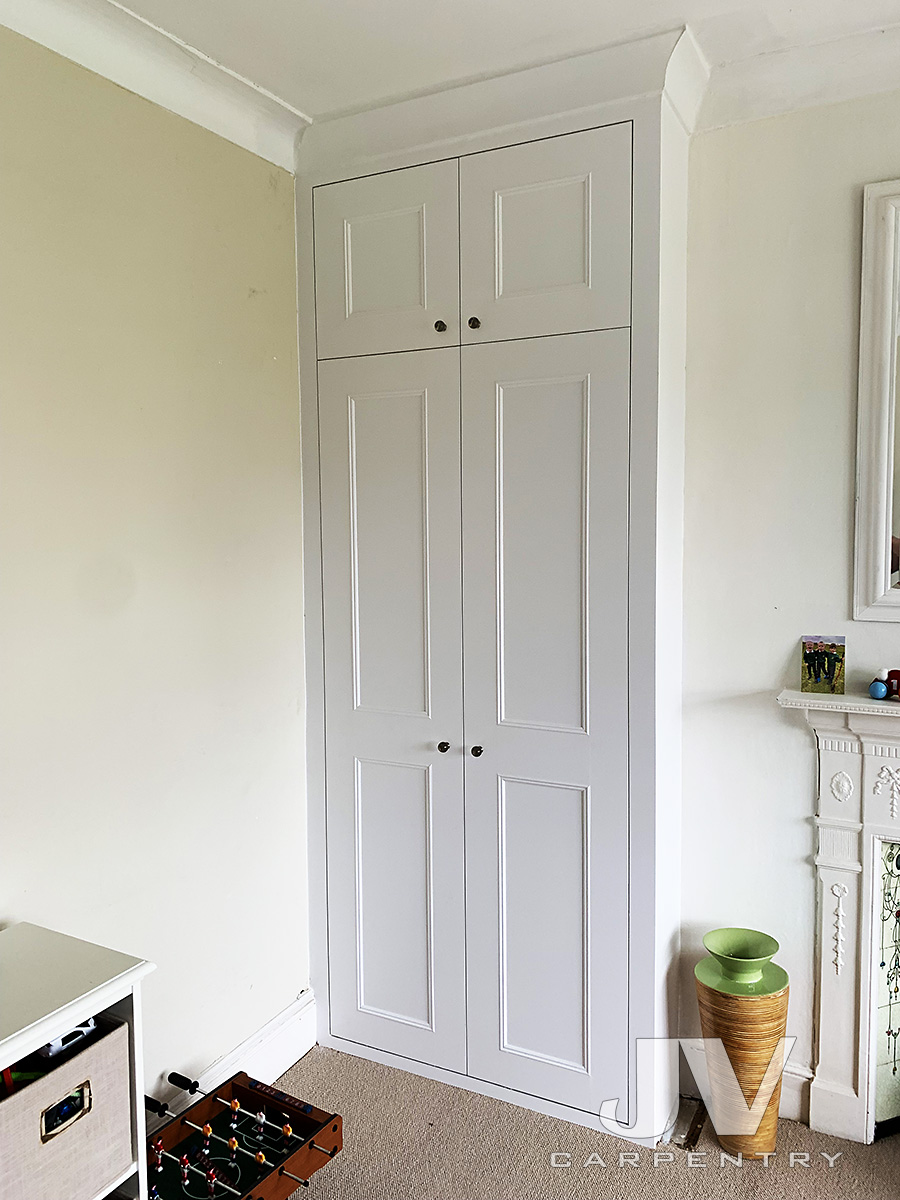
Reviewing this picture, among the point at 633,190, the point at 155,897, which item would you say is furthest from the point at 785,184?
the point at 155,897

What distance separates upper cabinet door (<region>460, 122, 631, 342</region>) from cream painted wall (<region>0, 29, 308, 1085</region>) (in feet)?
1.78

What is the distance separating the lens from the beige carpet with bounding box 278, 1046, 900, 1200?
1996 mm

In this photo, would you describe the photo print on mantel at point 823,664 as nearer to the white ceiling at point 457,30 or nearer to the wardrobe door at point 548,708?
the wardrobe door at point 548,708

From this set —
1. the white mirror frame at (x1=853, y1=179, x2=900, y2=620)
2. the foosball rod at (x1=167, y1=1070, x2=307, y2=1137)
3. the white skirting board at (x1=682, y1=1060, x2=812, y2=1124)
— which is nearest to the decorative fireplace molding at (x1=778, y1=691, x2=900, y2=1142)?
the white skirting board at (x1=682, y1=1060, x2=812, y2=1124)

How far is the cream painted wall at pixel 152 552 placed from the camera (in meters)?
1.72

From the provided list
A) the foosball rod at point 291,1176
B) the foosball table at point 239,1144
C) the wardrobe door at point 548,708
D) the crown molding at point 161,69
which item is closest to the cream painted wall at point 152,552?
the crown molding at point 161,69

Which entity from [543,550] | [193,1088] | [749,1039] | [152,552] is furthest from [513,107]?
[193,1088]

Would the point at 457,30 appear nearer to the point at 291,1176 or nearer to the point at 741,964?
the point at 741,964

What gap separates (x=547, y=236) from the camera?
2084 mm

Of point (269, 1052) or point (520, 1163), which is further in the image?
point (269, 1052)

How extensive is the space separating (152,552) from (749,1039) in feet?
5.69

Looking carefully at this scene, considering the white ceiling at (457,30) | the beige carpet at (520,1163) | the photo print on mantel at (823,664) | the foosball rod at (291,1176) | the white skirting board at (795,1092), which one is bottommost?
the beige carpet at (520,1163)

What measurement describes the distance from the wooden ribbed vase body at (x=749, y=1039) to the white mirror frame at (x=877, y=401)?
3.01 feet

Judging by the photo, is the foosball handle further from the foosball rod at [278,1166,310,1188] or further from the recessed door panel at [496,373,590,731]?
the recessed door panel at [496,373,590,731]
